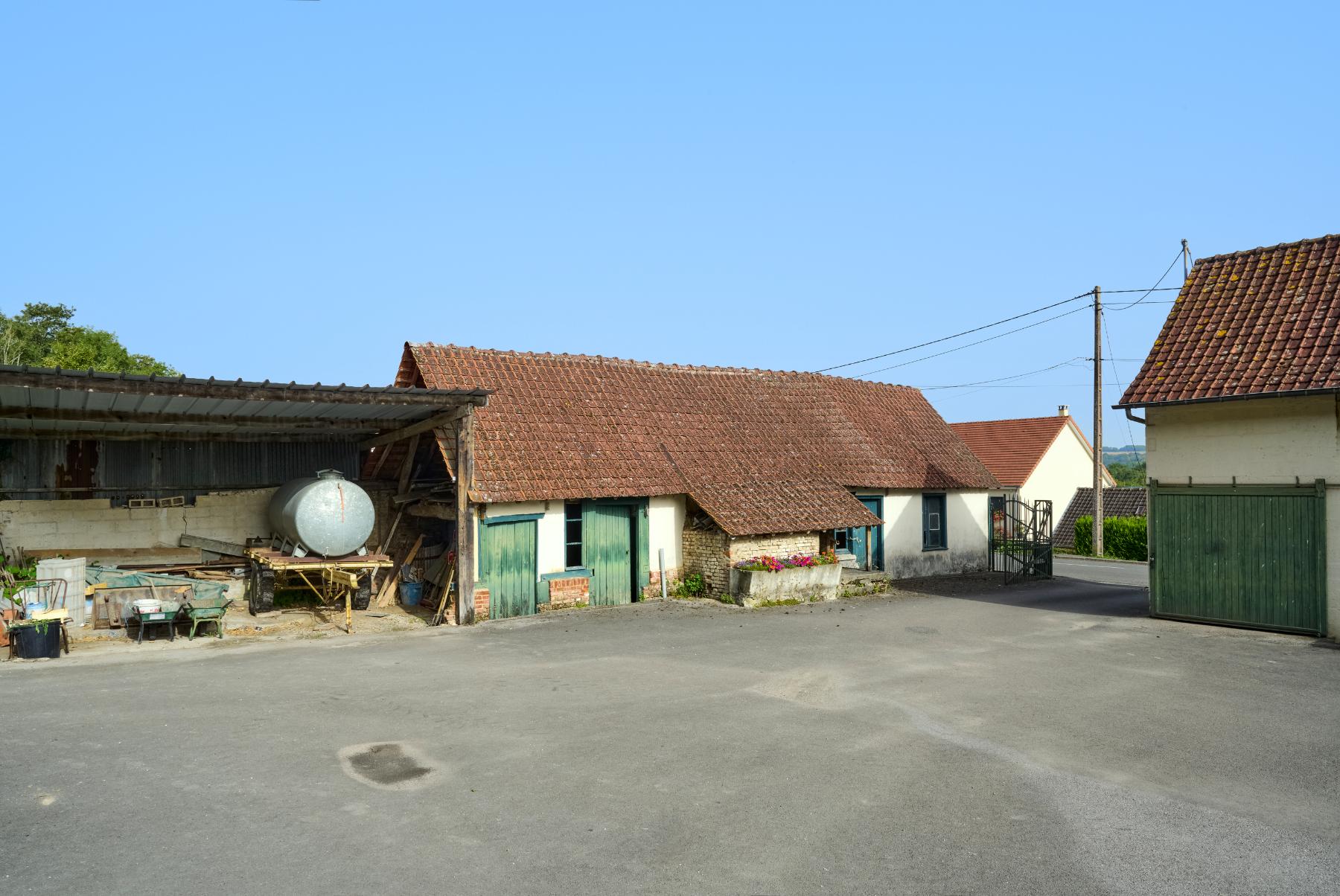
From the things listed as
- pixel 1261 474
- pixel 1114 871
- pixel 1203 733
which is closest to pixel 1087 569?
pixel 1261 474

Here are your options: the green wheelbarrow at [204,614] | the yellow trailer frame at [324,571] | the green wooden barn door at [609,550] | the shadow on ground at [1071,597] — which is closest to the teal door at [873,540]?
the shadow on ground at [1071,597]

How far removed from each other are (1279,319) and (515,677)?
14270 mm

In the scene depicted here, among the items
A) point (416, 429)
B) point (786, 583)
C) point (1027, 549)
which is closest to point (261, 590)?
point (416, 429)

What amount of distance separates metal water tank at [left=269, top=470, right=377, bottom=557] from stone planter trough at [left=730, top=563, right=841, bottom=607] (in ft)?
24.2

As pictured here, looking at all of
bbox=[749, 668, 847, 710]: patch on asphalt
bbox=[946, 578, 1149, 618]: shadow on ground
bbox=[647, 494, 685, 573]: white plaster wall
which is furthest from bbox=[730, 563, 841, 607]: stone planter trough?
bbox=[749, 668, 847, 710]: patch on asphalt

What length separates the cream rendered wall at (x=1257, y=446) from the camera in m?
14.0

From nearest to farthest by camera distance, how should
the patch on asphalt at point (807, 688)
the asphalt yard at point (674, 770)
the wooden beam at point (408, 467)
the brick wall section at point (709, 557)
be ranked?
the asphalt yard at point (674, 770)
the patch on asphalt at point (807, 688)
the wooden beam at point (408, 467)
the brick wall section at point (709, 557)

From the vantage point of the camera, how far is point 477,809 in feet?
22.0

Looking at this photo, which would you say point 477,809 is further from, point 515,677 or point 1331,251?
point 1331,251

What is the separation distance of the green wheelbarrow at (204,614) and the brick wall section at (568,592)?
226 inches

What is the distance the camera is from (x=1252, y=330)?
51.4 feet

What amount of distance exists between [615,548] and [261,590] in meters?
6.83

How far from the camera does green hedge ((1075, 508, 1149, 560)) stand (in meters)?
31.7

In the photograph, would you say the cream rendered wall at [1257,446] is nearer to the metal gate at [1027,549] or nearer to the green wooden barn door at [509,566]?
the metal gate at [1027,549]
